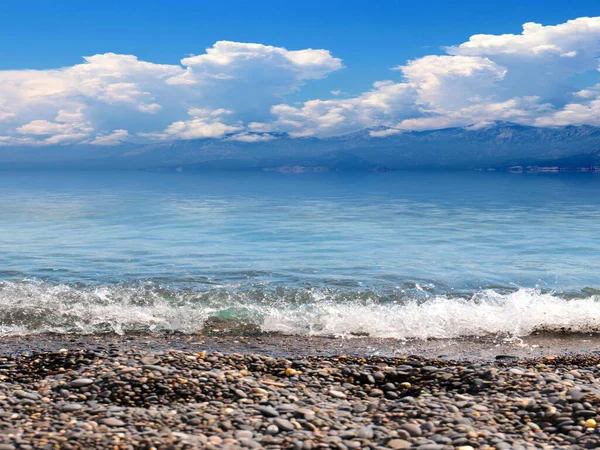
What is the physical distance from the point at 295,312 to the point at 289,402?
8358 millimetres

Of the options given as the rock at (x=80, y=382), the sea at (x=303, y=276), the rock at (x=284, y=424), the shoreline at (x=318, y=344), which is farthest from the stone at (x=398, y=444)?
the sea at (x=303, y=276)

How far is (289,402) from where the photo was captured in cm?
1027

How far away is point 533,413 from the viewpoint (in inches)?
377

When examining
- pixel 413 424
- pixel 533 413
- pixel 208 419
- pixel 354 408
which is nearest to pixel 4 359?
pixel 208 419

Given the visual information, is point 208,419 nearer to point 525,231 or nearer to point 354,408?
point 354,408

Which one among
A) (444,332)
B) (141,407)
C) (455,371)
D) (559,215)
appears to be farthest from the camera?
(559,215)

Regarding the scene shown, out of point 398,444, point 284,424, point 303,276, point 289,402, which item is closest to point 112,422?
point 284,424

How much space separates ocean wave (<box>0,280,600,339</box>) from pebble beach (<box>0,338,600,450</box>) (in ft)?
11.9

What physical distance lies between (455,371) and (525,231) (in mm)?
32144

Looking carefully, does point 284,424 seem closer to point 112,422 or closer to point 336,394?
point 336,394

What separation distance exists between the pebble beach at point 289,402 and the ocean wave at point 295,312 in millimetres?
3633

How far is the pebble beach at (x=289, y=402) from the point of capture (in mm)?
8711

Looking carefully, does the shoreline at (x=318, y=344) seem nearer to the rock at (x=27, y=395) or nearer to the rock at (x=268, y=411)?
the rock at (x=27, y=395)

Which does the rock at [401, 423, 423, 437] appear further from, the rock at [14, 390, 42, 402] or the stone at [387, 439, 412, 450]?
the rock at [14, 390, 42, 402]
